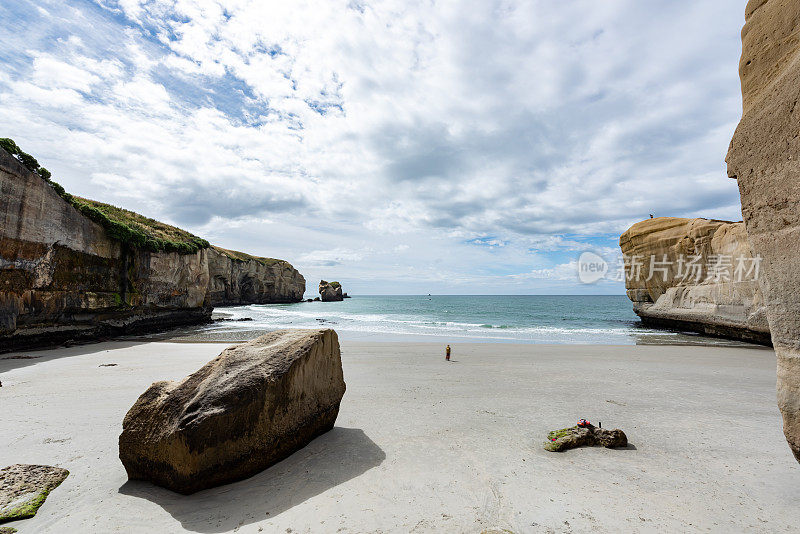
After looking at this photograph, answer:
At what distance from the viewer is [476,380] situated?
429 inches

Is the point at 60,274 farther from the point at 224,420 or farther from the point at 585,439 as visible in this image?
the point at 585,439

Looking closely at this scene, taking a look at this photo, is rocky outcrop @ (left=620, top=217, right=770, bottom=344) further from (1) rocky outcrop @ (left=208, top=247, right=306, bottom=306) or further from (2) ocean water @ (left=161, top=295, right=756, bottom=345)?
(1) rocky outcrop @ (left=208, top=247, right=306, bottom=306)

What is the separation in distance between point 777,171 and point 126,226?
31.0 m

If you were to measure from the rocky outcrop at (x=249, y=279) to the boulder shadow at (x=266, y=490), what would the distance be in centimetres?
6229

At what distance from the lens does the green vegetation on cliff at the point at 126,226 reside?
52.7ft

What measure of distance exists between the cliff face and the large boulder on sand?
59.4ft

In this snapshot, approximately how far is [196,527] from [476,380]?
8.79m

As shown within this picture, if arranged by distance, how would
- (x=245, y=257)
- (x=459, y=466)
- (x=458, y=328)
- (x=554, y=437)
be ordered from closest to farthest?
(x=459, y=466)
(x=554, y=437)
(x=458, y=328)
(x=245, y=257)

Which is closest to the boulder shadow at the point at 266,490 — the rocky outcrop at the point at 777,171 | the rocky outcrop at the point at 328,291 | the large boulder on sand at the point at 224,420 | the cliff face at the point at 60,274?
the large boulder on sand at the point at 224,420

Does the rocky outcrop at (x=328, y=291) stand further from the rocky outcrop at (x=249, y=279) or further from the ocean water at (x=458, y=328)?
the ocean water at (x=458, y=328)

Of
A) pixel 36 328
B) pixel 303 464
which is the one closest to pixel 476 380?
pixel 303 464

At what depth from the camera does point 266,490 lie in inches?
165

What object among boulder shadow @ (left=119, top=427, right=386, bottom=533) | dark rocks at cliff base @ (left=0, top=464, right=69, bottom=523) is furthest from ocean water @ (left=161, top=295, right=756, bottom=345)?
boulder shadow @ (left=119, top=427, right=386, bottom=533)

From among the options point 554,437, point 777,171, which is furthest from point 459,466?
point 777,171
